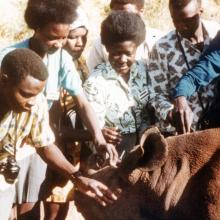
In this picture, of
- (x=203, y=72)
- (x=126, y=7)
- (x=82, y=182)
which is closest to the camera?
(x=82, y=182)

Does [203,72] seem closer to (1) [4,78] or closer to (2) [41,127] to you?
(2) [41,127]

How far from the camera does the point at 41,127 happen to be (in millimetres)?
4129

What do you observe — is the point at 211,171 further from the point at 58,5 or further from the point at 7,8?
the point at 7,8

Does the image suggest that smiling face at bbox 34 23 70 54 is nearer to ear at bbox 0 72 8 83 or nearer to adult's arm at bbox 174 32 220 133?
ear at bbox 0 72 8 83

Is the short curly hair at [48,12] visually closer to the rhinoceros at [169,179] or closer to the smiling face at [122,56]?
the smiling face at [122,56]

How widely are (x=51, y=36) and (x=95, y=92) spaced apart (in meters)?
0.65

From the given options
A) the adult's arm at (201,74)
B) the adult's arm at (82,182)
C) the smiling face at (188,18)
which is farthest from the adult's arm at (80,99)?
the smiling face at (188,18)

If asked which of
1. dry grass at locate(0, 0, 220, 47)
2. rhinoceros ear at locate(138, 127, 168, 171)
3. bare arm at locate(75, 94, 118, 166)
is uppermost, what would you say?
rhinoceros ear at locate(138, 127, 168, 171)

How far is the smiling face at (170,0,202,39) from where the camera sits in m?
4.75

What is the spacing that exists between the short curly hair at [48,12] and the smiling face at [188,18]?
90 centimetres

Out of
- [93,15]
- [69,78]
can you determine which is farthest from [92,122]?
[93,15]

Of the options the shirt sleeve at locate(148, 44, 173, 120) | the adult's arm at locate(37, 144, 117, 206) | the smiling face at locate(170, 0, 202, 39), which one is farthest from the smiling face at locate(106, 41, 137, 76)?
the adult's arm at locate(37, 144, 117, 206)

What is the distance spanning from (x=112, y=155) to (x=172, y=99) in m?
0.83

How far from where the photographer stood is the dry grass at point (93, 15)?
9.95 m
